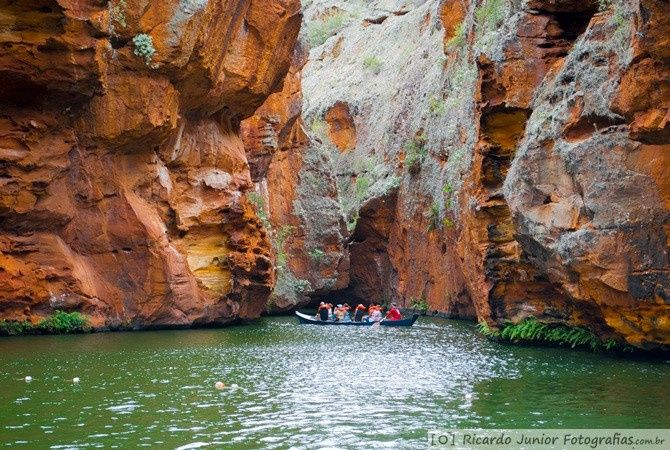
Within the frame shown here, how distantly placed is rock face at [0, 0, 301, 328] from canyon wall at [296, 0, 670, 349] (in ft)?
29.8

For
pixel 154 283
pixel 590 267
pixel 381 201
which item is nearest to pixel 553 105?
pixel 590 267

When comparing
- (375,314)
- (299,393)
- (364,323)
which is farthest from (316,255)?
(299,393)

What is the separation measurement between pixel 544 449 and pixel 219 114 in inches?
1034

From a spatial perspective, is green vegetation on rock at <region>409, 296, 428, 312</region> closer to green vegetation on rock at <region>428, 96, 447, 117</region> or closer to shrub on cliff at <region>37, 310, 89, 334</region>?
green vegetation on rock at <region>428, 96, 447, 117</region>

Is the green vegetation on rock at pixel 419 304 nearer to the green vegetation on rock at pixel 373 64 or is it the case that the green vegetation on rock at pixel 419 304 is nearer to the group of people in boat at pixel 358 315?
the group of people in boat at pixel 358 315

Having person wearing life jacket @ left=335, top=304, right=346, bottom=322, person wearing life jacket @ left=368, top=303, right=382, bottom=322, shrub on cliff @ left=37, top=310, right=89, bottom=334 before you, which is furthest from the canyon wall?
shrub on cliff @ left=37, top=310, right=89, bottom=334

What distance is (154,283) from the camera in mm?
30172

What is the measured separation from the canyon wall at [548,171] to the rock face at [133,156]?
358 inches

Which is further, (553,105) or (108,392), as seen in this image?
(553,105)

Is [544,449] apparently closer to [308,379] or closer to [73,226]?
[308,379]

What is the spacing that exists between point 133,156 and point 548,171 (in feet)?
49.6

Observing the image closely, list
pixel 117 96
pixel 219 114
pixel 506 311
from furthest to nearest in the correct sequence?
pixel 219 114 < pixel 117 96 < pixel 506 311

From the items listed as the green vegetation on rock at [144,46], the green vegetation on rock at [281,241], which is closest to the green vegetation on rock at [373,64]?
the green vegetation on rock at [281,241]

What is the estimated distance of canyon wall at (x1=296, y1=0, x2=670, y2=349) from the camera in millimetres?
18480
